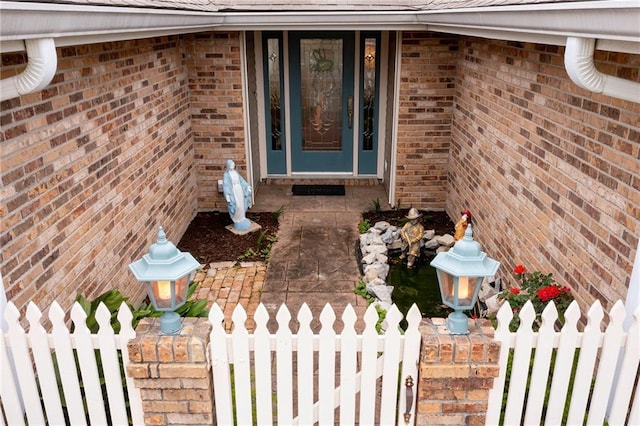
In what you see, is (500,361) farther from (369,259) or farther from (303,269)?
(303,269)

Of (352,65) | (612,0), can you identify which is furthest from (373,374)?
(352,65)

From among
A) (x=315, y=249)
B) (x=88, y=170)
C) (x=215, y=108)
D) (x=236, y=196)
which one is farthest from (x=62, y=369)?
(x=215, y=108)

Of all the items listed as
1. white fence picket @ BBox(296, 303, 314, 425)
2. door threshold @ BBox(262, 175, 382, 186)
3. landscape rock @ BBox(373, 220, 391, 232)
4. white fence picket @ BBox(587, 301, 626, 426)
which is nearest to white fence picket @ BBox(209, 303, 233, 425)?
white fence picket @ BBox(296, 303, 314, 425)

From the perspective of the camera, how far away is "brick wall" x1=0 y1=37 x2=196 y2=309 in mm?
3234

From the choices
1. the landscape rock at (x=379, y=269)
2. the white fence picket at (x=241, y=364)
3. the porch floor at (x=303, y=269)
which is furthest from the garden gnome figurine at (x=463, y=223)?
the white fence picket at (x=241, y=364)

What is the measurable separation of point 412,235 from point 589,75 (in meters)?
3.42

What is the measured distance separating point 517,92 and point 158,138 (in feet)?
12.4

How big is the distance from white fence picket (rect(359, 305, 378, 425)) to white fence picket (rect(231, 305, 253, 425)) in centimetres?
59

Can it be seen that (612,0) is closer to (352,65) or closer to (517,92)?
(517,92)

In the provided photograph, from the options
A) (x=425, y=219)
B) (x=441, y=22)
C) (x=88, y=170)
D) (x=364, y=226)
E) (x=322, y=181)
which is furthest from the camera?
(x=322, y=181)

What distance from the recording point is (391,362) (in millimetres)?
2746

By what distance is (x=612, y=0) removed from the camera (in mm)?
2279

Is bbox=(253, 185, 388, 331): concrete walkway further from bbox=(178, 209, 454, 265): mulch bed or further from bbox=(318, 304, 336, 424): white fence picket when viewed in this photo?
bbox=(318, 304, 336, 424): white fence picket

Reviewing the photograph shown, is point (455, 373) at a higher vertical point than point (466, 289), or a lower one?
lower
